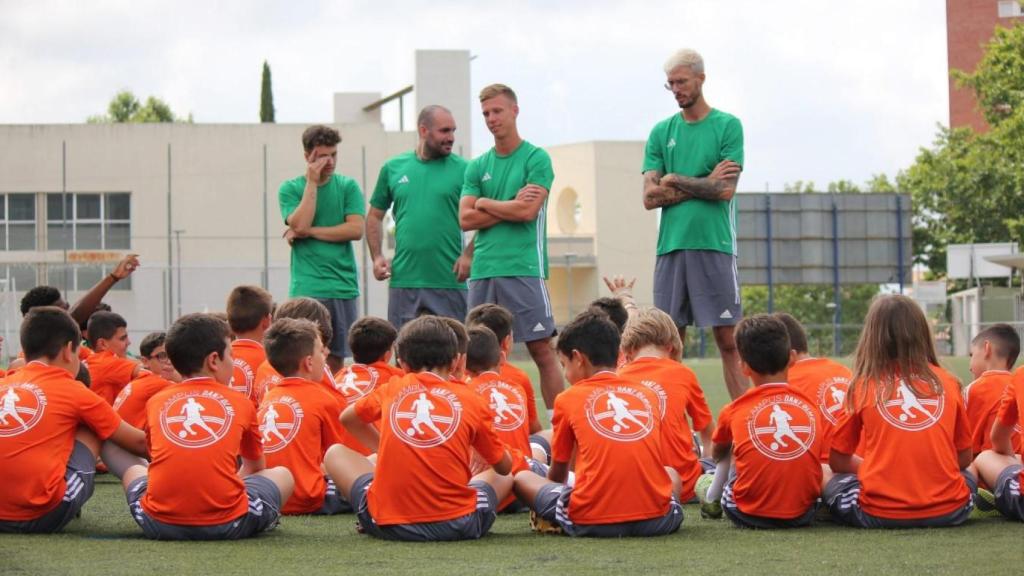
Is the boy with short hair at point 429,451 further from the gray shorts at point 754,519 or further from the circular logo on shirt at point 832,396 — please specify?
the circular logo on shirt at point 832,396

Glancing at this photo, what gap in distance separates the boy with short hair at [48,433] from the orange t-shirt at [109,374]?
111 inches

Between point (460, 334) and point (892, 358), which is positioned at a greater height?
point (460, 334)

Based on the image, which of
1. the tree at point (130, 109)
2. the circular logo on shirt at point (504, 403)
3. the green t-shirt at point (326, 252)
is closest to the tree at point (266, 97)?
the tree at point (130, 109)

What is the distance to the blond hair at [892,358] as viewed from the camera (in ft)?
21.3

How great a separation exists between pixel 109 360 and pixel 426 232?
7.91ft

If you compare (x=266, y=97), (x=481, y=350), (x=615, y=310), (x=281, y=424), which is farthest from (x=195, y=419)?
(x=266, y=97)

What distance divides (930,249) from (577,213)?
16.4 metres

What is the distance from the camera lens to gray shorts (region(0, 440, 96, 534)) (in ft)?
21.3

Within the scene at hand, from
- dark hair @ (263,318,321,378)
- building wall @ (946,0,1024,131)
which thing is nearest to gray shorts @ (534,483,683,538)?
dark hair @ (263,318,321,378)

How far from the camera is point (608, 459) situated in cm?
626

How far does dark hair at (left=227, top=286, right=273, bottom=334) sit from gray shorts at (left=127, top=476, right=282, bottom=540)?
2.17 meters

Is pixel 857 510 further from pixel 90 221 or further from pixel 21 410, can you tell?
pixel 90 221

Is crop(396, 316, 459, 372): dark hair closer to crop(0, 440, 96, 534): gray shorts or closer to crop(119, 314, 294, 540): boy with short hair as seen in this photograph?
crop(119, 314, 294, 540): boy with short hair

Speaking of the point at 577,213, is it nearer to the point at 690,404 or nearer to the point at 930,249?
Answer: the point at 930,249
